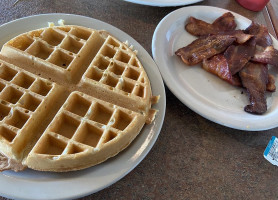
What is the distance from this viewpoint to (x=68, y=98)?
3.56 ft

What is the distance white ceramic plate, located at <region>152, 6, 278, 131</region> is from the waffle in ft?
0.73

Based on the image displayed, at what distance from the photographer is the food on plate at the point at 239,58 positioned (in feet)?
4.63

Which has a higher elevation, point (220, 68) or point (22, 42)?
point (22, 42)

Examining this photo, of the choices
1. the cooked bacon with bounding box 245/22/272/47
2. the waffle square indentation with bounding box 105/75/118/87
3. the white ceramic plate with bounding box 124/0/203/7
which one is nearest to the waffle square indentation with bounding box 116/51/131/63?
the waffle square indentation with bounding box 105/75/118/87

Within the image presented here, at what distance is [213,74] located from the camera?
4.95 feet

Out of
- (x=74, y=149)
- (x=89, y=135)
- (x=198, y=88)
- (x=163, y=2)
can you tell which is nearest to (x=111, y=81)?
(x=89, y=135)

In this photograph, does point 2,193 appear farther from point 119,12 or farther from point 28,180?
point 119,12

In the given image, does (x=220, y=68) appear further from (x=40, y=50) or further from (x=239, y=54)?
(x=40, y=50)

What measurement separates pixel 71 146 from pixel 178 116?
580 millimetres

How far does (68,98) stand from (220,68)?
34.0 inches

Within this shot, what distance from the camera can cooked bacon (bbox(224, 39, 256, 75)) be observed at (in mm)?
1461

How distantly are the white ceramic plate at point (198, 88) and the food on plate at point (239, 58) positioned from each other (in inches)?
1.7

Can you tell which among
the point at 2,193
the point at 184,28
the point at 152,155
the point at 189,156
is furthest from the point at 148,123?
the point at 184,28

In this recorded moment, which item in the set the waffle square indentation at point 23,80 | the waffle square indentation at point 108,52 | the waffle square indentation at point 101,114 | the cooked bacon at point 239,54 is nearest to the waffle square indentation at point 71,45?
the waffle square indentation at point 108,52
